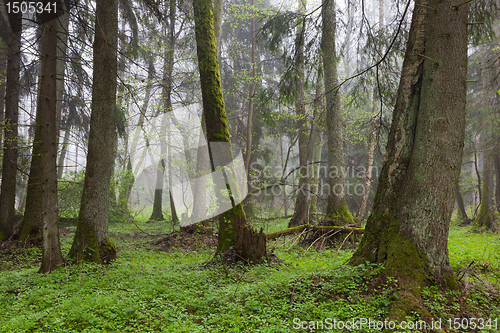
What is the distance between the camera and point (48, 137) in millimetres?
4758

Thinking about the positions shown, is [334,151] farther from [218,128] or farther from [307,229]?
[218,128]

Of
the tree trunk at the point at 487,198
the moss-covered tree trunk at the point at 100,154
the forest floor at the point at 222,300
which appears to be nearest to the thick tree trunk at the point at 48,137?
the moss-covered tree trunk at the point at 100,154

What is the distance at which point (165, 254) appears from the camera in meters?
7.57

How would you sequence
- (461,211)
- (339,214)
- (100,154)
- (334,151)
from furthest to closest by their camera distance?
(461,211) < (334,151) < (339,214) < (100,154)

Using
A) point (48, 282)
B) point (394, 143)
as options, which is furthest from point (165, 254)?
point (394, 143)

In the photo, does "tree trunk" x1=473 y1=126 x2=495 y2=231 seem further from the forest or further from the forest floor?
the forest floor

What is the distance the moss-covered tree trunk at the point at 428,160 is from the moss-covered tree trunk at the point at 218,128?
2087 millimetres

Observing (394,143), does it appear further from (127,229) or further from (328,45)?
(127,229)

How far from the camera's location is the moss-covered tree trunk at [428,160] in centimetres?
352

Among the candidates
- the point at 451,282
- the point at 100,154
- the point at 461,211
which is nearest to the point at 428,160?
the point at 451,282

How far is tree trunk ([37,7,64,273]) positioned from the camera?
4742 mm

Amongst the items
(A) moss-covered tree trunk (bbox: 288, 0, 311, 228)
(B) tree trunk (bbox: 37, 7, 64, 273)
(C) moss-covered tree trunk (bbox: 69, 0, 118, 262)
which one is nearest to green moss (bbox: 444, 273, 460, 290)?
(A) moss-covered tree trunk (bbox: 288, 0, 311, 228)

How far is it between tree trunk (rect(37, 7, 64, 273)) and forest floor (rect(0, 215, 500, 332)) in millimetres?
734

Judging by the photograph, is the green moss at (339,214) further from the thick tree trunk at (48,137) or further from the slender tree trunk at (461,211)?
the slender tree trunk at (461,211)
